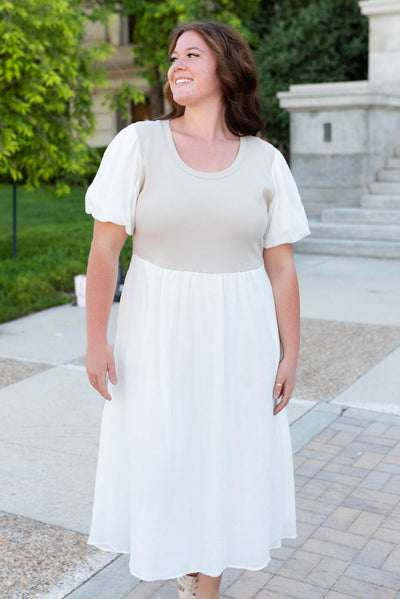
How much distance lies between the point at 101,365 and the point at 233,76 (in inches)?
38.1

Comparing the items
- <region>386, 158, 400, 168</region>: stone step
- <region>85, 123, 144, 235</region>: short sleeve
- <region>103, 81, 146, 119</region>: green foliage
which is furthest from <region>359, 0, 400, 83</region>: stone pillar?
<region>85, 123, 144, 235</region>: short sleeve

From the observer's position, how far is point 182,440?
2.57 m

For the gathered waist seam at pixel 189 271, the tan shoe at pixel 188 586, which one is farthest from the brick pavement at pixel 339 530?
the gathered waist seam at pixel 189 271

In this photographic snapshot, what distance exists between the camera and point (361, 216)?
38.2ft

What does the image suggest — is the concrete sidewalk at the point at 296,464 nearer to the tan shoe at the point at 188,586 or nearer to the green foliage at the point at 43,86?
the tan shoe at the point at 188,586

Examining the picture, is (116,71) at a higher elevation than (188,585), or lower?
higher

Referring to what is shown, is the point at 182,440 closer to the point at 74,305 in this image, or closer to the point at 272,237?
the point at 272,237

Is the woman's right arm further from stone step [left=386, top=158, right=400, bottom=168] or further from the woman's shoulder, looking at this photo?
stone step [left=386, top=158, right=400, bottom=168]

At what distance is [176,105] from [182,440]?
1.05 meters

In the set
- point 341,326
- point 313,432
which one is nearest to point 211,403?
point 313,432

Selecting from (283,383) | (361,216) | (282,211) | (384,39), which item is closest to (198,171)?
(282,211)

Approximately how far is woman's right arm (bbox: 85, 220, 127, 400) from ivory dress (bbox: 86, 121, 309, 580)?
5cm

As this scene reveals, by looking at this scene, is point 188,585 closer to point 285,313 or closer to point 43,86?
point 285,313

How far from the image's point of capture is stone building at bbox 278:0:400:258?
11523 millimetres
